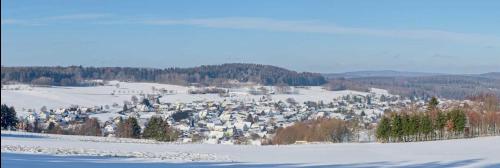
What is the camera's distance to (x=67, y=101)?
430ft

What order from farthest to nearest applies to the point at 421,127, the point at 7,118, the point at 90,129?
1. the point at 90,129
2. the point at 7,118
3. the point at 421,127

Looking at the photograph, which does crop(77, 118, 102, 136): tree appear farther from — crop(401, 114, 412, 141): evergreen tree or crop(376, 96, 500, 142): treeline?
crop(401, 114, 412, 141): evergreen tree

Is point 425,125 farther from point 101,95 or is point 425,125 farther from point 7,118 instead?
point 101,95

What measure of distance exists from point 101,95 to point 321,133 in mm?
95395

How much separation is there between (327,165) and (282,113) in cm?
9485

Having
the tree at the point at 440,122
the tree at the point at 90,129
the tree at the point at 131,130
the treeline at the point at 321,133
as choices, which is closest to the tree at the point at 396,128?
the tree at the point at 440,122

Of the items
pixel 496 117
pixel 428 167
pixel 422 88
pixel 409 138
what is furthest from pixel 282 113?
pixel 428 167

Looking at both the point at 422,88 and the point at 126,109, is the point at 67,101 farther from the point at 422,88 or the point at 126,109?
the point at 422,88

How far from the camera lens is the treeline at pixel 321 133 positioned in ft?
193

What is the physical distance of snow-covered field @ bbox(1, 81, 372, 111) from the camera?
127 metres

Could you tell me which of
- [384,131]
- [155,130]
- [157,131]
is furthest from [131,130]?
[384,131]

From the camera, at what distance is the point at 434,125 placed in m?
54.4

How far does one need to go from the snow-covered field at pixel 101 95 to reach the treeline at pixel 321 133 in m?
61.4

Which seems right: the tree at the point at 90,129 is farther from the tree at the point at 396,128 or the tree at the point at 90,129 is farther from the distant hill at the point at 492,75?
the distant hill at the point at 492,75
